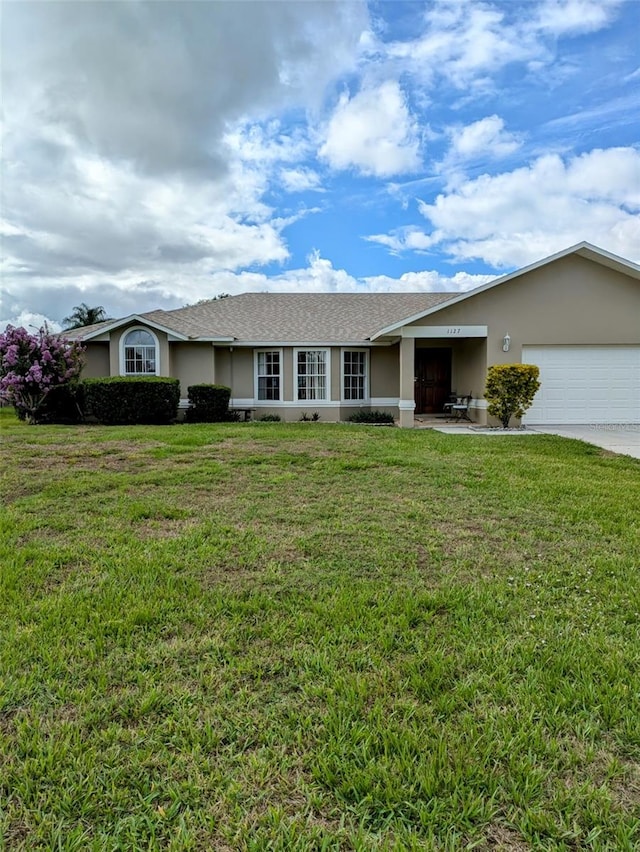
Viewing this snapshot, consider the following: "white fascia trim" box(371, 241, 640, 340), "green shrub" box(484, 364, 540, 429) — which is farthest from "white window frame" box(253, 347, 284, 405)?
"green shrub" box(484, 364, 540, 429)

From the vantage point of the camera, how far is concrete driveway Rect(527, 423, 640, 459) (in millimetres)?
10117

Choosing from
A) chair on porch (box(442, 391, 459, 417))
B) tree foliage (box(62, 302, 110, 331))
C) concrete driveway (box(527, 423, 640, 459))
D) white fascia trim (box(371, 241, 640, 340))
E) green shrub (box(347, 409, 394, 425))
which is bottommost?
concrete driveway (box(527, 423, 640, 459))

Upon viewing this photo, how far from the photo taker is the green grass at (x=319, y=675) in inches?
71.7

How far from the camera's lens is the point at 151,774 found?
201 centimetres

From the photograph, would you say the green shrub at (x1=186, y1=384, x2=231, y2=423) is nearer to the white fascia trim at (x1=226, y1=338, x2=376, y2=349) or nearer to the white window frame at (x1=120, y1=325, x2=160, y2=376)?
the white window frame at (x1=120, y1=325, x2=160, y2=376)

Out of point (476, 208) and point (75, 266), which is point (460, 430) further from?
point (75, 266)

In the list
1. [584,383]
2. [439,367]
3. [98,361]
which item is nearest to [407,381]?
[439,367]

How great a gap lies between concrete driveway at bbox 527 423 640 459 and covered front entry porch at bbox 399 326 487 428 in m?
2.28

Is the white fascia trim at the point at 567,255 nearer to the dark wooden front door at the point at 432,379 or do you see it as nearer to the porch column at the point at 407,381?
the porch column at the point at 407,381

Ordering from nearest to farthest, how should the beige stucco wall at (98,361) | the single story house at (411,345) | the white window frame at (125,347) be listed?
1. the single story house at (411,345)
2. the white window frame at (125,347)
3. the beige stucco wall at (98,361)

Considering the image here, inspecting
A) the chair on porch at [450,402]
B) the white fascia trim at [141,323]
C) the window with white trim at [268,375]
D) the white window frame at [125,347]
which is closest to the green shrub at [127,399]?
the white window frame at [125,347]

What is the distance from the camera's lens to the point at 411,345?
14633mm

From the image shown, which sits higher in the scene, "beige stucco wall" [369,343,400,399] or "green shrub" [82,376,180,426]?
"beige stucco wall" [369,343,400,399]

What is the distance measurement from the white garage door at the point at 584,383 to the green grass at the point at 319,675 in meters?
9.36
